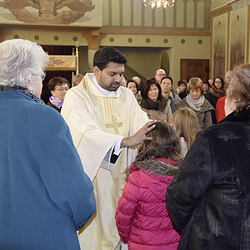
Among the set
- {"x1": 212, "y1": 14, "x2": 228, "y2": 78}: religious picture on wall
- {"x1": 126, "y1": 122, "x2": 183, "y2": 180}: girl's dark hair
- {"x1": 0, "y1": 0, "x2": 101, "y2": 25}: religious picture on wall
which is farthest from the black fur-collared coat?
{"x1": 212, "y1": 14, "x2": 228, "y2": 78}: religious picture on wall

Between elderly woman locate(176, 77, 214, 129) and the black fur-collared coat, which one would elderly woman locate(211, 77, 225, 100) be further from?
the black fur-collared coat

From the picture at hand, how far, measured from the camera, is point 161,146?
2213 mm

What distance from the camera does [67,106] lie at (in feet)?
9.20

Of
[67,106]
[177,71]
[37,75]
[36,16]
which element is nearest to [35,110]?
[37,75]

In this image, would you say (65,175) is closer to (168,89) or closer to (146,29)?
(168,89)

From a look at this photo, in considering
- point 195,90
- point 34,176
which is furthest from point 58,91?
point 34,176

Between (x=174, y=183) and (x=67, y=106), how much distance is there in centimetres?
149

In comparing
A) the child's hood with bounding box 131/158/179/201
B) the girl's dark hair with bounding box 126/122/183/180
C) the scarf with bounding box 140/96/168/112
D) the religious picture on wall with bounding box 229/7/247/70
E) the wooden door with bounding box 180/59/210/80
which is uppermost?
the religious picture on wall with bounding box 229/7/247/70

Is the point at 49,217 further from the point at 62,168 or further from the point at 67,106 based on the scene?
the point at 67,106

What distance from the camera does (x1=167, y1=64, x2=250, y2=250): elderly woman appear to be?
143 centimetres

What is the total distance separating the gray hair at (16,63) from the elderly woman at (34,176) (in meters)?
0.01

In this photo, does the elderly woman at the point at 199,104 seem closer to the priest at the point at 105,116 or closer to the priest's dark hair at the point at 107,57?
the priest at the point at 105,116

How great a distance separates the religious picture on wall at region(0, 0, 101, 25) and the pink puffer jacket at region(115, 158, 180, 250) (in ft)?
35.7

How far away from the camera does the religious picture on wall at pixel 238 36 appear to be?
37.0 ft
